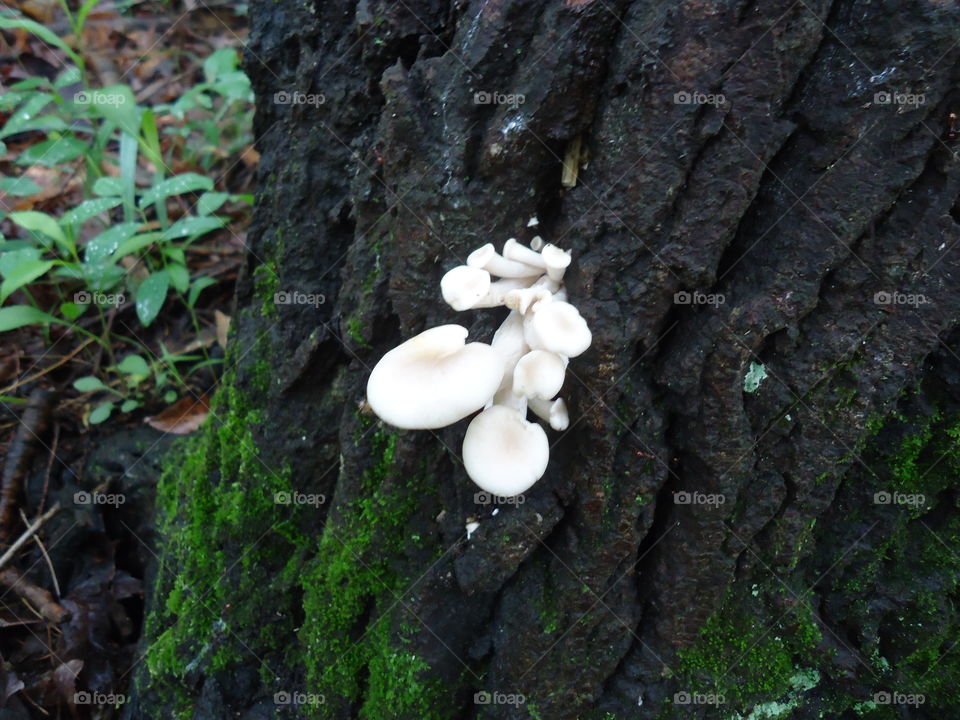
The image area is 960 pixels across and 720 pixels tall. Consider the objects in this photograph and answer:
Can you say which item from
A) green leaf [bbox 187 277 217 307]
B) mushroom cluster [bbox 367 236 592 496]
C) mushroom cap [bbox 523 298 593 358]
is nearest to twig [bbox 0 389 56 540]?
green leaf [bbox 187 277 217 307]

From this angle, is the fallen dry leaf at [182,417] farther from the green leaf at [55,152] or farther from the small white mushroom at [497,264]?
the small white mushroom at [497,264]

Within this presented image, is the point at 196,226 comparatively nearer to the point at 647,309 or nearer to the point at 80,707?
the point at 80,707

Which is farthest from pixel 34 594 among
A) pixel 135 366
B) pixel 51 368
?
pixel 51 368

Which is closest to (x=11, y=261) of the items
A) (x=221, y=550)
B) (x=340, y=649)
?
(x=221, y=550)

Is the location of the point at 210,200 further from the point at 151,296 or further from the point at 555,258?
the point at 555,258

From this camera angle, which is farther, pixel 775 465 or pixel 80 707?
pixel 80 707

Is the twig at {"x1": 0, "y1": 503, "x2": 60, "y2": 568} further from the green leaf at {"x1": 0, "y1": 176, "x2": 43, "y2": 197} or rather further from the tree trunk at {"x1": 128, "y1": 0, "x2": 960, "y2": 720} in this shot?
the green leaf at {"x1": 0, "y1": 176, "x2": 43, "y2": 197}
